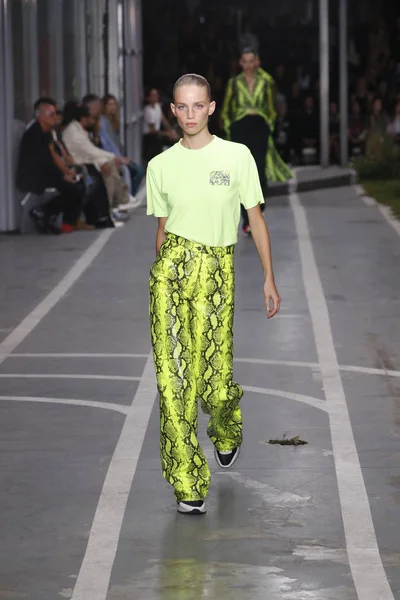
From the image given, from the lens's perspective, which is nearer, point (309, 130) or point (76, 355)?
point (76, 355)

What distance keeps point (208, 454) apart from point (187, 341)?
3.86 ft

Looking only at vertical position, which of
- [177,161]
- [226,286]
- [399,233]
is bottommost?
[399,233]

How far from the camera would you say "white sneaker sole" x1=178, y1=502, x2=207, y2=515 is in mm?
7137

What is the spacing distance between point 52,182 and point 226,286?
13292 millimetres

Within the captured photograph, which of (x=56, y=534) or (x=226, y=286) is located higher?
(x=226, y=286)

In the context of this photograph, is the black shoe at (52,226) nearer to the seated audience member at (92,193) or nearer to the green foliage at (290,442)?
the seated audience member at (92,193)

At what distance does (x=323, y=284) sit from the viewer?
1536cm

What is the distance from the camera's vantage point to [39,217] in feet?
66.7

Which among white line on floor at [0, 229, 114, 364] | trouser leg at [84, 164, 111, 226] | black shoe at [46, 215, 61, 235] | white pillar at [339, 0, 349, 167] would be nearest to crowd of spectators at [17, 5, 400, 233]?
white pillar at [339, 0, 349, 167]

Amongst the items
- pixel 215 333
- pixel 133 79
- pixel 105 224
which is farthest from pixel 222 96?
pixel 215 333

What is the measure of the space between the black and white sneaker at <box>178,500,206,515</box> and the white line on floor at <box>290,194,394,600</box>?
545 mm

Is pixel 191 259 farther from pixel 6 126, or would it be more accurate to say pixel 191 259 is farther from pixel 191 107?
pixel 6 126

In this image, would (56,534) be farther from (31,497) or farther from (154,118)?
(154,118)

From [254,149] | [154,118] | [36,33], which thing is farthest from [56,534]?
[154,118]
